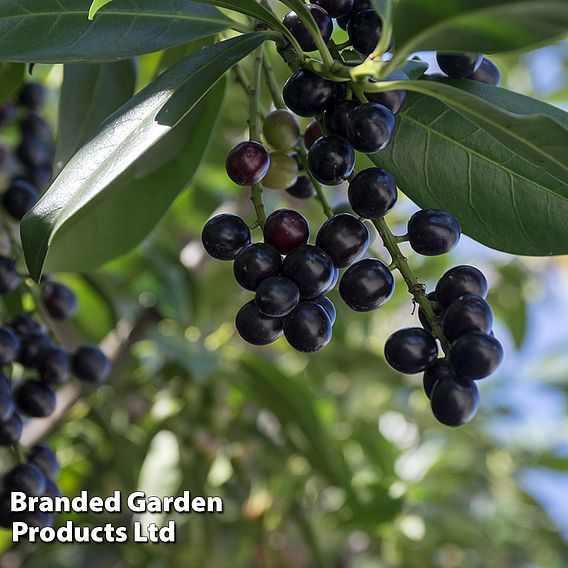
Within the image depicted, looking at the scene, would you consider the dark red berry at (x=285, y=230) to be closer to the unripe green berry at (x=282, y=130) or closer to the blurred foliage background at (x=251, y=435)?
the unripe green berry at (x=282, y=130)

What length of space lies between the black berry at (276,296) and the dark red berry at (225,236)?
55 millimetres

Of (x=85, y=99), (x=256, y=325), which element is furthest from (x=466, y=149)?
(x=85, y=99)

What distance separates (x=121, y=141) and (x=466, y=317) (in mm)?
264

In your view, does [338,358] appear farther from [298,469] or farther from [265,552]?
[265,552]

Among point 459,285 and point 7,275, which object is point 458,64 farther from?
point 7,275

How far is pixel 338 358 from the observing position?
183cm

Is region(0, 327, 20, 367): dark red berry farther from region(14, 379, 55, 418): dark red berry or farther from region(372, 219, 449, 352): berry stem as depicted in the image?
region(372, 219, 449, 352): berry stem

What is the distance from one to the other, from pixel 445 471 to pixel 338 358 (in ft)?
1.09

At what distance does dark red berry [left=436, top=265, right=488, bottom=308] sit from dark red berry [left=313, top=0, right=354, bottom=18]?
0.22 metres

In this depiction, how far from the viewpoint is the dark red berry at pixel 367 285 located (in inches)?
23.9

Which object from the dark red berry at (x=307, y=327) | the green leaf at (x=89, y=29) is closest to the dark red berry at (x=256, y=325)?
the dark red berry at (x=307, y=327)

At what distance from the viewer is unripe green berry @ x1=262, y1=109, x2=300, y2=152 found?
0.74m

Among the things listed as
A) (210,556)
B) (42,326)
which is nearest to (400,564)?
(210,556)

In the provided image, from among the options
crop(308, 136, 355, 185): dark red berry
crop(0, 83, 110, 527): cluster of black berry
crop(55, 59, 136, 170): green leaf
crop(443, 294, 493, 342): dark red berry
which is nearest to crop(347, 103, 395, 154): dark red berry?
crop(308, 136, 355, 185): dark red berry
